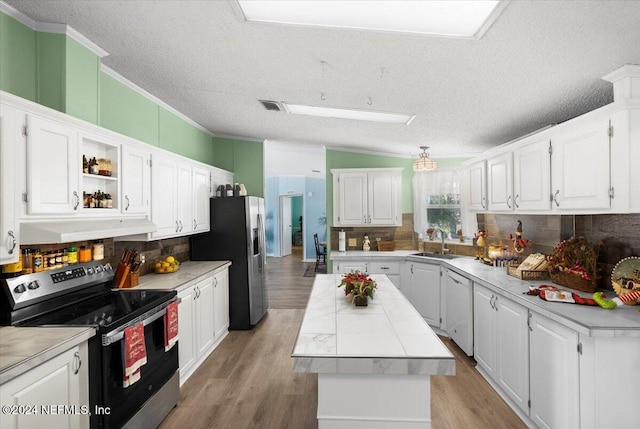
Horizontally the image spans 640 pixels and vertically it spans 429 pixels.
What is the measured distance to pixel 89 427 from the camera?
1849mm

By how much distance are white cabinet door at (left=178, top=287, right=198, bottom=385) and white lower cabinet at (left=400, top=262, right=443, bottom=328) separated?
9.12 ft

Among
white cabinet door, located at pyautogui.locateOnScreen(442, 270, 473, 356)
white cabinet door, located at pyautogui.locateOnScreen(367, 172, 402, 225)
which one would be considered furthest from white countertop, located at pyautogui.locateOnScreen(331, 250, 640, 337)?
white cabinet door, located at pyautogui.locateOnScreen(367, 172, 402, 225)

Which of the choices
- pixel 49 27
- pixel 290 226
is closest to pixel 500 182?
pixel 49 27

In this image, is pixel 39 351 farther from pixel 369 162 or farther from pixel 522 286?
pixel 369 162

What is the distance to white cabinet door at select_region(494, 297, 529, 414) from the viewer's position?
94.8 inches

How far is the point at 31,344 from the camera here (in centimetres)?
163

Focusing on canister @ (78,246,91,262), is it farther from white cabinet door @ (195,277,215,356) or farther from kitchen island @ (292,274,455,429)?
kitchen island @ (292,274,455,429)

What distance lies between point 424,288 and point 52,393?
3839 mm

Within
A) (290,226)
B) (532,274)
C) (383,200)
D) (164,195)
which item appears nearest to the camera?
(532,274)

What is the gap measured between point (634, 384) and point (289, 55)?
287 centimetres

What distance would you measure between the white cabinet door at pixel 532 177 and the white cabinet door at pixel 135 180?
3381 mm

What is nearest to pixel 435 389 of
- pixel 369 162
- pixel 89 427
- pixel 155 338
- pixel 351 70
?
pixel 155 338

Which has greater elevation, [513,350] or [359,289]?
[359,289]

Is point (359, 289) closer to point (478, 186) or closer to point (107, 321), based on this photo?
point (107, 321)
